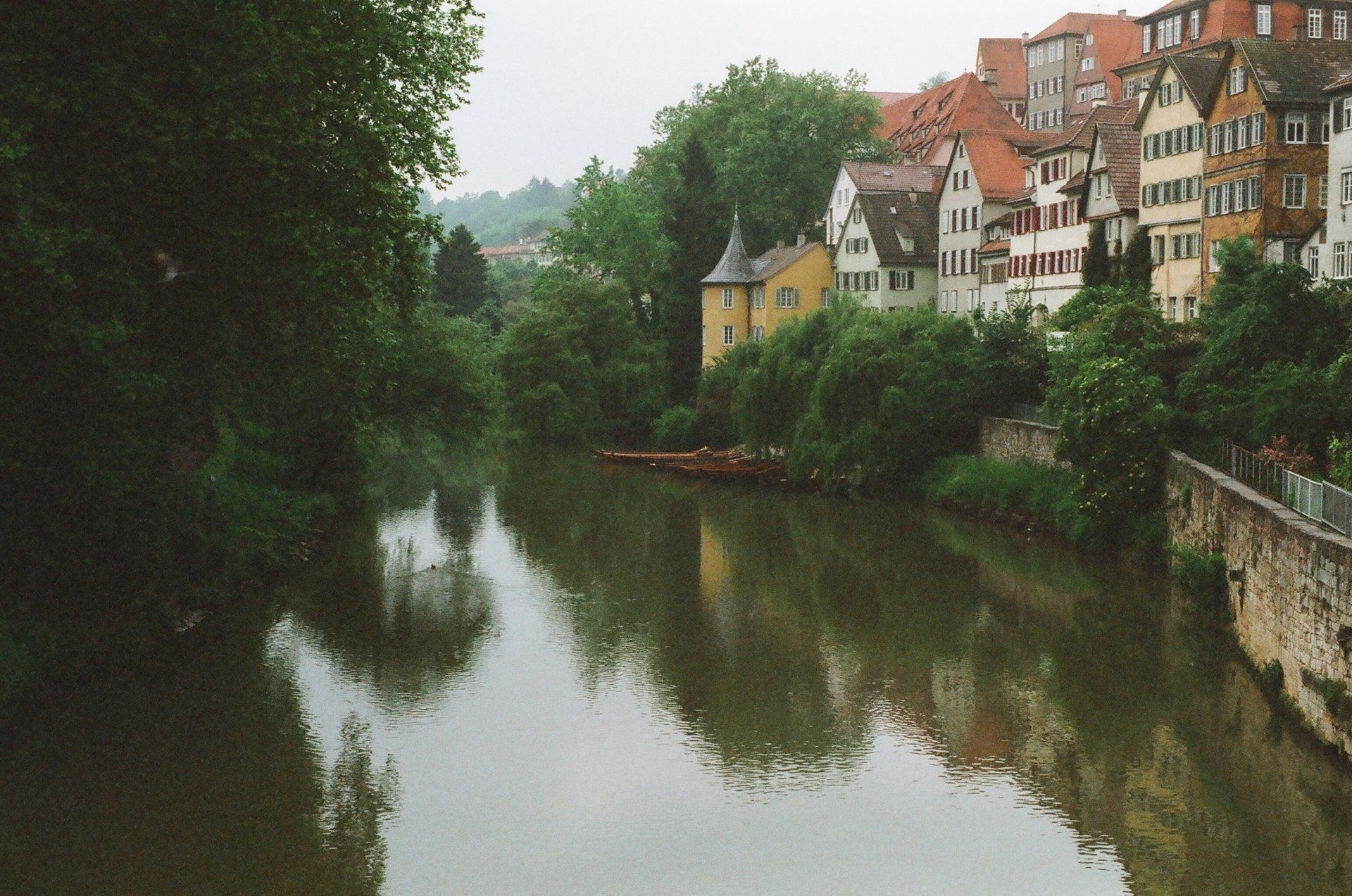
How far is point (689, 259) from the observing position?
74.5 metres

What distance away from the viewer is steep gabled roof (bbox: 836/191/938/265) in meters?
69.5

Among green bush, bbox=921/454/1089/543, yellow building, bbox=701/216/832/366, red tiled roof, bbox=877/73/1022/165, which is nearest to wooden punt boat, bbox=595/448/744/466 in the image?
yellow building, bbox=701/216/832/366

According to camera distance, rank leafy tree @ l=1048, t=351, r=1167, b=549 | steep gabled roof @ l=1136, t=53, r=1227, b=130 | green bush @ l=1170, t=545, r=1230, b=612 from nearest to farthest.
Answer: green bush @ l=1170, t=545, r=1230, b=612 < leafy tree @ l=1048, t=351, r=1167, b=549 < steep gabled roof @ l=1136, t=53, r=1227, b=130

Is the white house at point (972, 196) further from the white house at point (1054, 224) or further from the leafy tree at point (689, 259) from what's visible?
the leafy tree at point (689, 259)

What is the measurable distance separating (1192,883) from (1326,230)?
29.7 metres

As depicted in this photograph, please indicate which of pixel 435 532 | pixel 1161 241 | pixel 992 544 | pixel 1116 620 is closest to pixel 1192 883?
pixel 1116 620

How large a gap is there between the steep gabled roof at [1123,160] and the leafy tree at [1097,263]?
1243mm

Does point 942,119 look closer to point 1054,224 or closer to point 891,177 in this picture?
point 891,177

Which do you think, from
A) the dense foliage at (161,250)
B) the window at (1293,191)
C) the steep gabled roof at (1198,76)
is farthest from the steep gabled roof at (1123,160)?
the dense foliage at (161,250)

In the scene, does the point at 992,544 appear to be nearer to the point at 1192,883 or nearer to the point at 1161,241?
the point at 1161,241

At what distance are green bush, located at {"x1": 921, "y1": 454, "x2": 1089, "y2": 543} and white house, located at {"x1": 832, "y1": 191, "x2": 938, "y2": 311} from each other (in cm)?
2617

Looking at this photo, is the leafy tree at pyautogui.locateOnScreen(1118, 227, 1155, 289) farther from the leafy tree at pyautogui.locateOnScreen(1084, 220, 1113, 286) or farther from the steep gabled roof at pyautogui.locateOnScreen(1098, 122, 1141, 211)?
the steep gabled roof at pyautogui.locateOnScreen(1098, 122, 1141, 211)

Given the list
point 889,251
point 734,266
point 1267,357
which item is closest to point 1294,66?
point 1267,357

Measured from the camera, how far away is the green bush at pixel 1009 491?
116ft
